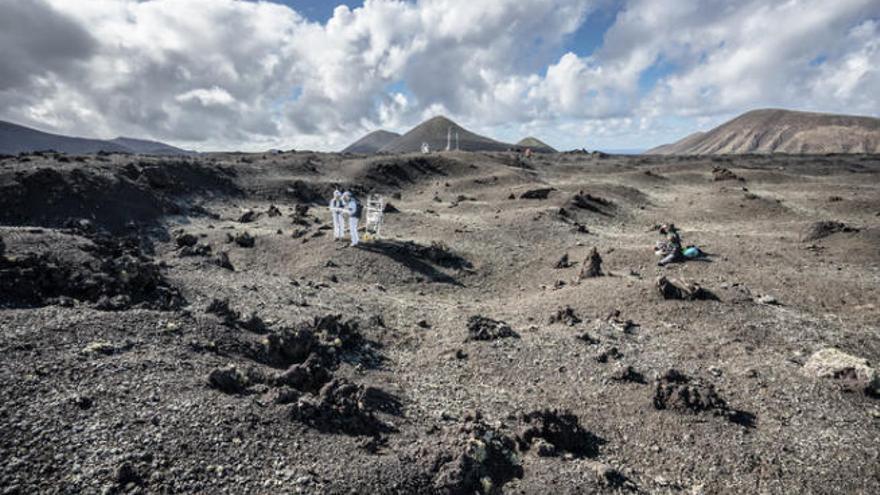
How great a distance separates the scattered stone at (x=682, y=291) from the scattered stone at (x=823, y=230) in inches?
422

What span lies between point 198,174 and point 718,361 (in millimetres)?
29773

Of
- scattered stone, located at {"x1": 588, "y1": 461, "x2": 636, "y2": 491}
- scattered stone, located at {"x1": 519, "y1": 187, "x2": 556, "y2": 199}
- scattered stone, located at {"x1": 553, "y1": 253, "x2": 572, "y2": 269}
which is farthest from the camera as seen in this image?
scattered stone, located at {"x1": 519, "y1": 187, "x2": 556, "y2": 199}

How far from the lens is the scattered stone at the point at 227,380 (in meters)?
6.88

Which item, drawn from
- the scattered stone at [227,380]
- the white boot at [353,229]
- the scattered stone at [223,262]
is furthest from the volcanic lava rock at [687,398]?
the scattered stone at [223,262]

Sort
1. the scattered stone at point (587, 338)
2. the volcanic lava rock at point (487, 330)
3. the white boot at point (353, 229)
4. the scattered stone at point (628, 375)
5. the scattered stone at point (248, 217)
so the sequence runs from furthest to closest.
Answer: the scattered stone at point (248, 217) → the white boot at point (353, 229) → the volcanic lava rock at point (487, 330) → the scattered stone at point (587, 338) → the scattered stone at point (628, 375)

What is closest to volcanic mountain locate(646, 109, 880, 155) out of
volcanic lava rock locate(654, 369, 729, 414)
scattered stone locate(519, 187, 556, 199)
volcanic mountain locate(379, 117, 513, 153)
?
volcanic mountain locate(379, 117, 513, 153)

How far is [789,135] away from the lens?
152625 millimetres

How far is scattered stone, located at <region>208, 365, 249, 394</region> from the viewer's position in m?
6.88

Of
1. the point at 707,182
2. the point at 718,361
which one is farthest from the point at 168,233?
the point at 707,182

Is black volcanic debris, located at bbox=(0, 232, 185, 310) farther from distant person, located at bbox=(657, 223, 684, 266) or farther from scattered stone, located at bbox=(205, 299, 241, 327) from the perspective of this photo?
distant person, located at bbox=(657, 223, 684, 266)

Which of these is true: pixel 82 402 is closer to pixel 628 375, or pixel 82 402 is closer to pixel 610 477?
pixel 610 477

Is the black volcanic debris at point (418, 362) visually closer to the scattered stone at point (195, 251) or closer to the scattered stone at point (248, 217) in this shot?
the scattered stone at point (195, 251)

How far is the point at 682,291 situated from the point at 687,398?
4.92 meters

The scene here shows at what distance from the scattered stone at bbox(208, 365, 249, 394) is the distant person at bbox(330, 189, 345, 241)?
34.2 ft
